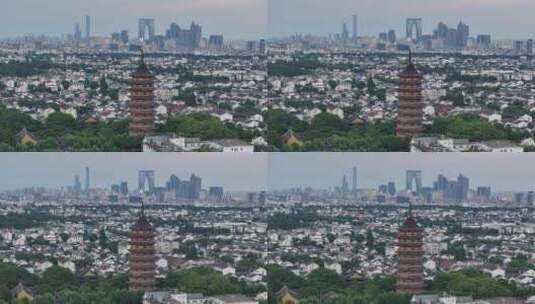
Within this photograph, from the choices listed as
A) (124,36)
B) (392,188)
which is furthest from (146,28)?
(392,188)

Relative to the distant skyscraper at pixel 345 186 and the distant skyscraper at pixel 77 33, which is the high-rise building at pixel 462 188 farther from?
the distant skyscraper at pixel 77 33

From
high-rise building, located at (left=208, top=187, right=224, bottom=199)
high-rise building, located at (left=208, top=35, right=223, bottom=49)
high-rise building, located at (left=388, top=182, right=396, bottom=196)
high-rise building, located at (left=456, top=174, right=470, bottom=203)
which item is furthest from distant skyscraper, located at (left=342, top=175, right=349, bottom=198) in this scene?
high-rise building, located at (left=208, top=35, right=223, bottom=49)

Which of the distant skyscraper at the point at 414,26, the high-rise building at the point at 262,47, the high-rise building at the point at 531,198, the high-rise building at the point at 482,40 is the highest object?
the distant skyscraper at the point at 414,26

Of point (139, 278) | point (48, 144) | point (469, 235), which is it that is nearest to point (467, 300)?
point (469, 235)

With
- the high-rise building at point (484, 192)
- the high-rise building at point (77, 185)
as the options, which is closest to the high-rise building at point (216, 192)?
the high-rise building at point (77, 185)

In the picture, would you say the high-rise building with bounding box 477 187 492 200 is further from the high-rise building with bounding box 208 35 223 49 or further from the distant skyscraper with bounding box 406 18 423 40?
the high-rise building with bounding box 208 35 223 49

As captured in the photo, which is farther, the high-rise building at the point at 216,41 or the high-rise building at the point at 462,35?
the high-rise building at the point at 462,35
